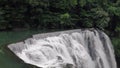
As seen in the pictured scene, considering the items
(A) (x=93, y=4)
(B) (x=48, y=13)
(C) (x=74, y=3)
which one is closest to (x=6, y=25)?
(B) (x=48, y=13)

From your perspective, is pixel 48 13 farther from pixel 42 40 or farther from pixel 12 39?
pixel 42 40

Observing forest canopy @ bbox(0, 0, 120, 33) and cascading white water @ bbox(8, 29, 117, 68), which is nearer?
cascading white water @ bbox(8, 29, 117, 68)

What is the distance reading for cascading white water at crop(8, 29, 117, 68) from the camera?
8.38m

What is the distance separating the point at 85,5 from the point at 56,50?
5.03m

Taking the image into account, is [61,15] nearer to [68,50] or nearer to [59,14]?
[59,14]

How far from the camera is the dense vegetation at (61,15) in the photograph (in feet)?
39.9

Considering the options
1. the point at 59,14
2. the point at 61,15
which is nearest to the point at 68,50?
the point at 61,15

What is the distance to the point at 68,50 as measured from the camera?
9.65 m

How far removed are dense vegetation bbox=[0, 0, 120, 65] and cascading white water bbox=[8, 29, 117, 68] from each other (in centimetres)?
157

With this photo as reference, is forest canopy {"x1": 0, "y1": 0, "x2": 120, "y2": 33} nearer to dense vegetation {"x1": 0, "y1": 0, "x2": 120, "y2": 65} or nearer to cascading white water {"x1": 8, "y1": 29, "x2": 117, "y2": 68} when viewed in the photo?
dense vegetation {"x1": 0, "y1": 0, "x2": 120, "y2": 65}

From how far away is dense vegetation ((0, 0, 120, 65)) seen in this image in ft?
39.9

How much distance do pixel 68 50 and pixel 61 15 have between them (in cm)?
310

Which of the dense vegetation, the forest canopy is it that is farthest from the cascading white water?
the forest canopy

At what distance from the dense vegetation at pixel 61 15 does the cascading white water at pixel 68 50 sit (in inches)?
61.8
